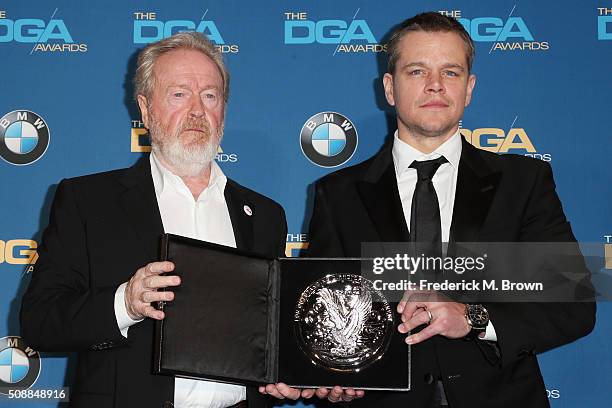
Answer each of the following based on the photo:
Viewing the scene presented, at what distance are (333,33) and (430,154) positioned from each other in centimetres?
123

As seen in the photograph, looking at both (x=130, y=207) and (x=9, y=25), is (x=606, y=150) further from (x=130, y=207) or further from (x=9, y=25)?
(x=9, y=25)

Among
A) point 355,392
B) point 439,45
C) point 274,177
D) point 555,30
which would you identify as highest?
point 555,30

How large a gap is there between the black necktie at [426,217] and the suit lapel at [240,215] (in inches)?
22.7

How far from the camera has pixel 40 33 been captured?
12.6 feet

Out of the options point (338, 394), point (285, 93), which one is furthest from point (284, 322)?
point (285, 93)

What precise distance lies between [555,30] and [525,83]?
28cm

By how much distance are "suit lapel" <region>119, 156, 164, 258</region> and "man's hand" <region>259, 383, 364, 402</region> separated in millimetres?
558

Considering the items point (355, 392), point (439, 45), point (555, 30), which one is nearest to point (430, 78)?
point (439, 45)

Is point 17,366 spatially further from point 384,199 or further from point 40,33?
point 384,199

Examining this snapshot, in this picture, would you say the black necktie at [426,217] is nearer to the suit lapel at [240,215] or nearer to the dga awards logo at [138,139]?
the suit lapel at [240,215]

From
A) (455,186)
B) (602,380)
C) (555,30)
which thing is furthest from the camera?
(555,30)

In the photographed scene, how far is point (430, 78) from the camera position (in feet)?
8.99

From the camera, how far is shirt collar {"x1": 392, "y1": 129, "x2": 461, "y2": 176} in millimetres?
2791

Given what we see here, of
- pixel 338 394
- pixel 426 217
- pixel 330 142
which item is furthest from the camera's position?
pixel 330 142
